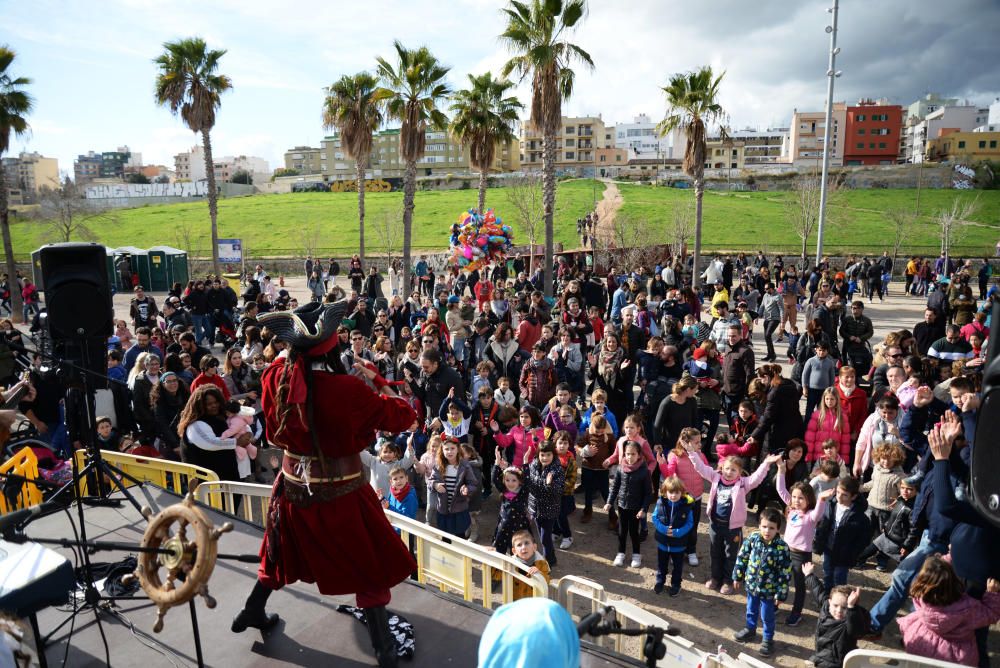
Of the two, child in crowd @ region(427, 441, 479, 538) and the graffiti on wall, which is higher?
the graffiti on wall

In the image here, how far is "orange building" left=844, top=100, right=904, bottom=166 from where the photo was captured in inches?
3378

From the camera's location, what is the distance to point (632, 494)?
6.02 metres

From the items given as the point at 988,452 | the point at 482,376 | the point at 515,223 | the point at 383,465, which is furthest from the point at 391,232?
the point at 988,452

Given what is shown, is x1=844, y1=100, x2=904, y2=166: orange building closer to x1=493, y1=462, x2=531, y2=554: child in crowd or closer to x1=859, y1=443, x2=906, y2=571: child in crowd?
x1=859, y1=443, x2=906, y2=571: child in crowd

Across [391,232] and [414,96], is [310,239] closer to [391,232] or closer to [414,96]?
[391,232]

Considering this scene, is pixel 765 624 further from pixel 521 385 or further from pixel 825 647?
pixel 521 385

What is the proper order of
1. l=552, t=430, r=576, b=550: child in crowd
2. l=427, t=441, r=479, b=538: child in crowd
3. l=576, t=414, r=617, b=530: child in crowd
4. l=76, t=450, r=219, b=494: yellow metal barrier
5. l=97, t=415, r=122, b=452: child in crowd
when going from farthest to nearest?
l=97, t=415, r=122, b=452: child in crowd → l=576, t=414, r=617, b=530: child in crowd → l=552, t=430, r=576, b=550: child in crowd → l=427, t=441, r=479, b=538: child in crowd → l=76, t=450, r=219, b=494: yellow metal barrier

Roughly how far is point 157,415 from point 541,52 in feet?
44.7

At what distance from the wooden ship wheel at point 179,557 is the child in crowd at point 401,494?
3018 millimetres

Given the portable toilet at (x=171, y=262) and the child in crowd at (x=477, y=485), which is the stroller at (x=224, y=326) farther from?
the portable toilet at (x=171, y=262)

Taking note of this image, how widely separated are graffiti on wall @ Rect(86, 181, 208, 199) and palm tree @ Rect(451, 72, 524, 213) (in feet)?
216

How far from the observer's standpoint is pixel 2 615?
275 centimetres

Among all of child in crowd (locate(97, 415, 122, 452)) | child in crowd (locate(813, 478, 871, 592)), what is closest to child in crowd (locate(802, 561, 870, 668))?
child in crowd (locate(813, 478, 871, 592))

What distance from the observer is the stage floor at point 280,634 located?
11.5ft
